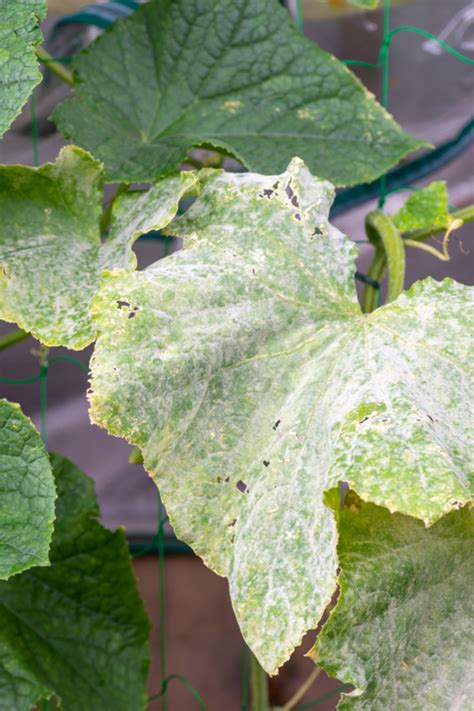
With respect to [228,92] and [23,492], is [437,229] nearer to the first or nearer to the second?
A: [228,92]

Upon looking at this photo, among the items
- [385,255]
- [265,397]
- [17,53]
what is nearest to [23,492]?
[265,397]

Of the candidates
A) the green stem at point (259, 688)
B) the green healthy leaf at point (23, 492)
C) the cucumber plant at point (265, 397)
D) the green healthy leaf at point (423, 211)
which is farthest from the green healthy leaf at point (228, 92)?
the green stem at point (259, 688)

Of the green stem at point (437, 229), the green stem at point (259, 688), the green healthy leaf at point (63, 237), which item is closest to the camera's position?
the green healthy leaf at point (63, 237)

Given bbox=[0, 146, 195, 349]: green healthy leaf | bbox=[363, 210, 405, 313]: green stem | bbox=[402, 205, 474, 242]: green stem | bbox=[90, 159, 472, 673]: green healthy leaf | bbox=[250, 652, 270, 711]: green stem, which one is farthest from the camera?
bbox=[250, 652, 270, 711]: green stem

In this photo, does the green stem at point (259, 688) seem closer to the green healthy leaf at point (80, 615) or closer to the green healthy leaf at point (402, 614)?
the green healthy leaf at point (80, 615)

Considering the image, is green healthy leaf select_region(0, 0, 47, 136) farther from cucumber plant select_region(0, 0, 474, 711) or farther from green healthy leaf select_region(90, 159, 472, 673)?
green healthy leaf select_region(90, 159, 472, 673)

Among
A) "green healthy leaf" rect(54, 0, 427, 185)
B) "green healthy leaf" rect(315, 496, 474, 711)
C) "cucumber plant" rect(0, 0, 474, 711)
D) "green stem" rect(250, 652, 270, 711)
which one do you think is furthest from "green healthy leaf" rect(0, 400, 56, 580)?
"green stem" rect(250, 652, 270, 711)
